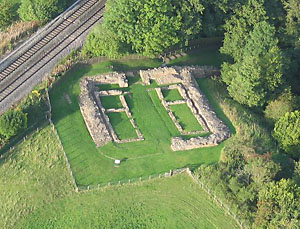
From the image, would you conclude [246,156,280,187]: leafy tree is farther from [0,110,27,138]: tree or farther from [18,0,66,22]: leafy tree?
[18,0,66,22]: leafy tree

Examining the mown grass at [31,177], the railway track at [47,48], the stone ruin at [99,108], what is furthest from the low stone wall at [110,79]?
the mown grass at [31,177]

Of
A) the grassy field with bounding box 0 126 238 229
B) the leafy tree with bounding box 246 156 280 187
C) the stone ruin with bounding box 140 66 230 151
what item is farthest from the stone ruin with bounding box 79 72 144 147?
the leafy tree with bounding box 246 156 280 187

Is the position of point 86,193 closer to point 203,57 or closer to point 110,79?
point 110,79

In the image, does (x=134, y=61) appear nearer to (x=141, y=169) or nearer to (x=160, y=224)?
(x=141, y=169)

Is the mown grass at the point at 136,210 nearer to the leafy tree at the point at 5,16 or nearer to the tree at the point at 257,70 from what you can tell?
the tree at the point at 257,70

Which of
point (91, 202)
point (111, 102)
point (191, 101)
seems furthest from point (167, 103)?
point (91, 202)
